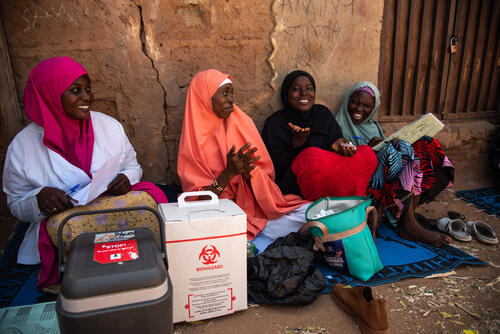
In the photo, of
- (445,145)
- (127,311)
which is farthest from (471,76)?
(127,311)

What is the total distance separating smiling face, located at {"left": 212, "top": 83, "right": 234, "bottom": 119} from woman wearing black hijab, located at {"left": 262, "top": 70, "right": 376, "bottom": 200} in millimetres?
519

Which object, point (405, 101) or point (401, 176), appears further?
point (405, 101)

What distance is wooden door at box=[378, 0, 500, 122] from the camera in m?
3.59

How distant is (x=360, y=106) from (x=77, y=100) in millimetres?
2392

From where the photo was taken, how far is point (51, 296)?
1973 millimetres

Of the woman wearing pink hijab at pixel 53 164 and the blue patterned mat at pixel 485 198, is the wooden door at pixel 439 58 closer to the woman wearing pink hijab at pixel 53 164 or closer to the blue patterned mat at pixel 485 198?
the blue patterned mat at pixel 485 198

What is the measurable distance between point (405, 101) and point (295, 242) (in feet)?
7.87

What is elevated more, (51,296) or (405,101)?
(405,101)

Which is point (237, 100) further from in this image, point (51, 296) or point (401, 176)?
point (51, 296)

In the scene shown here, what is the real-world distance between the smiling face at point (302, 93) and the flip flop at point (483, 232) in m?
1.70

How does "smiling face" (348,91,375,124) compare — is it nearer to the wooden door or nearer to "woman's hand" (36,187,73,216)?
the wooden door

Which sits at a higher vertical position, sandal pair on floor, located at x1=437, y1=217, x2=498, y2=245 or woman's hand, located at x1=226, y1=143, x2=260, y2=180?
woman's hand, located at x1=226, y1=143, x2=260, y2=180

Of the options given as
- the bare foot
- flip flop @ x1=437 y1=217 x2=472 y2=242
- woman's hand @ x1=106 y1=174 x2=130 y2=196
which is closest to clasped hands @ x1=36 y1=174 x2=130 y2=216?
woman's hand @ x1=106 y1=174 x2=130 y2=196

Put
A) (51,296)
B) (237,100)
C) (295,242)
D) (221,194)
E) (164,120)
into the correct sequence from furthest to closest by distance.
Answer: (237,100), (164,120), (221,194), (295,242), (51,296)
